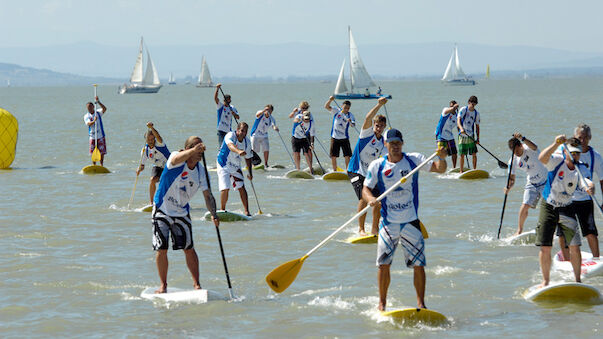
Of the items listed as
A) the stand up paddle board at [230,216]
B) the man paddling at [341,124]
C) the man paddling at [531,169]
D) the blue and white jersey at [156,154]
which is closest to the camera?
the man paddling at [531,169]

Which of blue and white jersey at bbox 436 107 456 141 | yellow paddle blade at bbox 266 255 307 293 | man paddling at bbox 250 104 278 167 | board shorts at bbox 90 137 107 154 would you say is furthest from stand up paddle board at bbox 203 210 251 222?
board shorts at bbox 90 137 107 154

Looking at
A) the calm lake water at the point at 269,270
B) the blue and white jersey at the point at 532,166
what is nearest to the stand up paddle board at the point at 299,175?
the calm lake water at the point at 269,270

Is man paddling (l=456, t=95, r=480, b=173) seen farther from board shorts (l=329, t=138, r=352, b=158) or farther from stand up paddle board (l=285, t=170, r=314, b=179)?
stand up paddle board (l=285, t=170, r=314, b=179)

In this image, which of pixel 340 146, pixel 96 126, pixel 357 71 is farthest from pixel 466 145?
pixel 357 71

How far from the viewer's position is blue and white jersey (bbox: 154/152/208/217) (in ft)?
33.7

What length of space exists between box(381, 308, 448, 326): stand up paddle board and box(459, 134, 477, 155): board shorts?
12.7m

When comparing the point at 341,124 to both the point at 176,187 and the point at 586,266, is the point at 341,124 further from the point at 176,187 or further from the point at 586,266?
the point at 176,187

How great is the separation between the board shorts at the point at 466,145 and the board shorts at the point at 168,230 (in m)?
12.7

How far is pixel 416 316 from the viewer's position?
9.45 m

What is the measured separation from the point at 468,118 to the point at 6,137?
44.3ft

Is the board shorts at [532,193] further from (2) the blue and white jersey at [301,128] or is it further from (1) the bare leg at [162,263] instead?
(2) the blue and white jersey at [301,128]

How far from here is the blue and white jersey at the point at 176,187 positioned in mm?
10281

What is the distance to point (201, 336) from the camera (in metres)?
9.52

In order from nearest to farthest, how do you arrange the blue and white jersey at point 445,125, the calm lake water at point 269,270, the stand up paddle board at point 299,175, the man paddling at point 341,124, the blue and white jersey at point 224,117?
the calm lake water at point 269,270, the man paddling at point 341,124, the blue and white jersey at point 445,125, the stand up paddle board at point 299,175, the blue and white jersey at point 224,117
